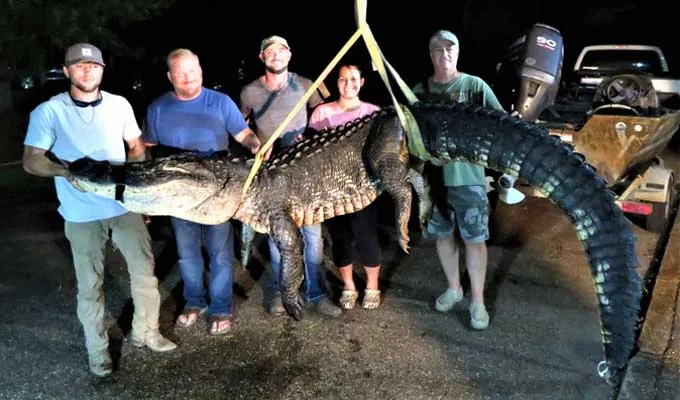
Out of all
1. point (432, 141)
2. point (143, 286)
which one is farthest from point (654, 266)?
point (143, 286)

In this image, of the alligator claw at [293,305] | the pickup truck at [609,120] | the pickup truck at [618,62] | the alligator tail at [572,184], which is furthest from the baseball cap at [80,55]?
the pickup truck at [618,62]

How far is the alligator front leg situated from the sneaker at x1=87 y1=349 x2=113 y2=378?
1.27m

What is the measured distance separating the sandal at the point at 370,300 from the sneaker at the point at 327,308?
0.22 metres

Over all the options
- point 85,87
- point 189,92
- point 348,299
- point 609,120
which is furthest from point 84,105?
point 609,120

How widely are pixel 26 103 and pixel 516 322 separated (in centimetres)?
1671

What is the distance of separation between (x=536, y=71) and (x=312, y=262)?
8.09ft

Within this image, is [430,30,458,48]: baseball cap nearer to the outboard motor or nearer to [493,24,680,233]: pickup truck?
[493,24,680,233]: pickup truck

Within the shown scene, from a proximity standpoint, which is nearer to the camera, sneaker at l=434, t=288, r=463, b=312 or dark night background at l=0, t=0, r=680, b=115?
sneaker at l=434, t=288, r=463, b=312

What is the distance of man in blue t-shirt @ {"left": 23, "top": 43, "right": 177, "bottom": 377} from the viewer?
11.2ft

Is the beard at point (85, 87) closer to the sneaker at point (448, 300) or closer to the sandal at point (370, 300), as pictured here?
the sandal at point (370, 300)

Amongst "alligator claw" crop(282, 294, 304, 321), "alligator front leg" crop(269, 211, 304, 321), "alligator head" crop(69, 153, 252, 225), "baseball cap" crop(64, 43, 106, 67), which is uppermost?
"baseball cap" crop(64, 43, 106, 67)

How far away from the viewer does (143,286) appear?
392 centimetres

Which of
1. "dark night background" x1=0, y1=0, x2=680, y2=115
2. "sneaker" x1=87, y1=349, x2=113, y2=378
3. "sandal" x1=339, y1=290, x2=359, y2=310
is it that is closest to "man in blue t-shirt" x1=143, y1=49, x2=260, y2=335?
"sneaker" x1=87, y1=349, x2=113, y2=378

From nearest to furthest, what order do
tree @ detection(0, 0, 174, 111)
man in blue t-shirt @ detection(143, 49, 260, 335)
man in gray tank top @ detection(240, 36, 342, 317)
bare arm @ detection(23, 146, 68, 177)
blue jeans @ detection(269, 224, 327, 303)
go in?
bare arm @ detection(23, 146, 68, 177) → man in blue t-shirt @ detection(143, 49, 260, 335) → man in gray tank top @ detection(240, 36, 342, 317) → blue jeans @ detection(269, 224, 327, 303) → tree @ detection(0, 0, 174, 111)
